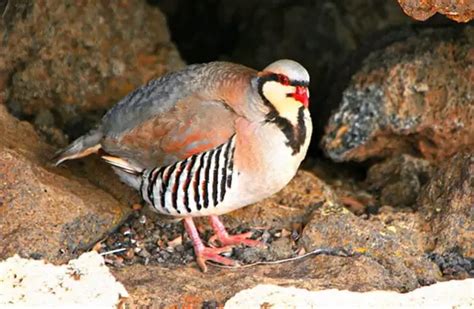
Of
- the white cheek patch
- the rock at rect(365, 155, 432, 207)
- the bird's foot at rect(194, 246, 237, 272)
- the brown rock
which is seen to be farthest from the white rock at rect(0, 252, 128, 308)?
the rock at rect(365, 155, 432, 207)

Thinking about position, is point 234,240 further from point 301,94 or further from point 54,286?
point 54,286

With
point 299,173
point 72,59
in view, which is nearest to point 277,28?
point 72,59

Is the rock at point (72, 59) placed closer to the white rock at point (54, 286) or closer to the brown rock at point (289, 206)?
the brown rock at point (289, 206)

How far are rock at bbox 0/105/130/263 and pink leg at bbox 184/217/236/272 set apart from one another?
0.40m

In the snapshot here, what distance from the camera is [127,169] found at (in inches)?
214

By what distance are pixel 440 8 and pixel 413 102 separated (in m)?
1.31

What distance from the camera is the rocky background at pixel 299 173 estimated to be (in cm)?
502

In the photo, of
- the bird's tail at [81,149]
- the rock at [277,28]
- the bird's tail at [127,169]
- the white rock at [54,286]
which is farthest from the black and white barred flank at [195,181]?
the rock at [277,28]

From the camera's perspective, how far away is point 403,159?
20.2ft

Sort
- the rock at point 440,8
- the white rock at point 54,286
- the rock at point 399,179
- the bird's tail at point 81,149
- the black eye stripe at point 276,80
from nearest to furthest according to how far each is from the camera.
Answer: the white rock at point 54,286
the rock at point 440,8
the black eye stripe at point 276,80
the bird's tail at point 81,149
the rock at point 399,179

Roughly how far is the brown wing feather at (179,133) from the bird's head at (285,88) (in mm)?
220

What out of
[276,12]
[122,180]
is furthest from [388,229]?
[276,12]

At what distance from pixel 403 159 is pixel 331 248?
1.19 meters

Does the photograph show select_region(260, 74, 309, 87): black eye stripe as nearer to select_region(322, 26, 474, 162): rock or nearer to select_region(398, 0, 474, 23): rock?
select_region(398, 0, 474, 23): rock
